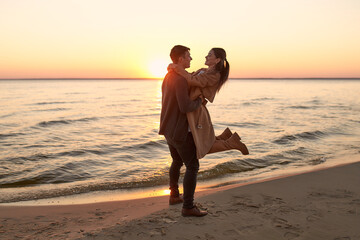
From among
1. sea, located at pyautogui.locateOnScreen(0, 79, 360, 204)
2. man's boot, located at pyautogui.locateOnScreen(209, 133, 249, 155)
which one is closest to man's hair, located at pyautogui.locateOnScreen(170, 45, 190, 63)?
man's boot, located at pyautogui.locateOnScreen(209, 133, 249, 155)

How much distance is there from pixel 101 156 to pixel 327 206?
665 centimetres

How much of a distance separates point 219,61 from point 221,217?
1994 mm

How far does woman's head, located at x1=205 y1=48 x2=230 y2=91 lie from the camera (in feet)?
11.6

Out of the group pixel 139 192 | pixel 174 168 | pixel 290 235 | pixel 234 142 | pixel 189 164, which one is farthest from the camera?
pixel 139 192

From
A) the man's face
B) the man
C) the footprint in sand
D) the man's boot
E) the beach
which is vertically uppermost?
the man's face

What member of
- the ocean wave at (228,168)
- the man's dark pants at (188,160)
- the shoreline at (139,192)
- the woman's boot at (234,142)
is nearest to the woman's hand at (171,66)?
the man's dark pants at (188,160)

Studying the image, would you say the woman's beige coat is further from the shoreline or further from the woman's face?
the shoreline

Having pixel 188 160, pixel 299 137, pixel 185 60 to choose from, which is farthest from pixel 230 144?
pixel 299 137

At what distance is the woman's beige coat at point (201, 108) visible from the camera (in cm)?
353

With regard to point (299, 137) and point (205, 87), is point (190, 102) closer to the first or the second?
point (205, 87)

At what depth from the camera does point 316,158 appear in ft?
29.4

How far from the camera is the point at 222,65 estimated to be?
3.57 metres

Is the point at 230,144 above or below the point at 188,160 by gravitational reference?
above

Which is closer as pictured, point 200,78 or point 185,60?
point 200,78
